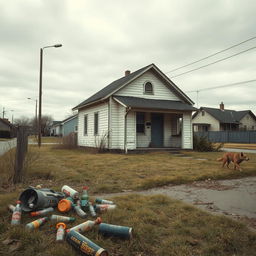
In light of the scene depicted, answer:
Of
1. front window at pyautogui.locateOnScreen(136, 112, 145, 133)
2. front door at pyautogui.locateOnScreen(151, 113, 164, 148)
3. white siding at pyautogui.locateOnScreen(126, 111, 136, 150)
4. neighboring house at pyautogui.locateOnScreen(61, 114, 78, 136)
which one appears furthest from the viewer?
neighboring house at pyautogui.locateOnScreen(61, 114, 78, 136)

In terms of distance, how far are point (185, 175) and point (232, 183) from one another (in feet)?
4.25

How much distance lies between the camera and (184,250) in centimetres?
231

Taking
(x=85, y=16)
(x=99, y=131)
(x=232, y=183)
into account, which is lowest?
(x=232, y=183)

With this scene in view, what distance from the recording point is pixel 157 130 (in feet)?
52.9

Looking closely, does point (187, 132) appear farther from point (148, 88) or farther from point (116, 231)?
point (116, 231)

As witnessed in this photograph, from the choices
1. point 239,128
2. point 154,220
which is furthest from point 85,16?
point 239,128

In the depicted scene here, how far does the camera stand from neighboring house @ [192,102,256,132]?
43156 mm

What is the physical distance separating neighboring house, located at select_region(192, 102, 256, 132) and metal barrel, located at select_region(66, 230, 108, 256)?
138ft

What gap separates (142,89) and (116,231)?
13.9 metres

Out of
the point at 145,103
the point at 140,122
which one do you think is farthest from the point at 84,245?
the point at 140,122

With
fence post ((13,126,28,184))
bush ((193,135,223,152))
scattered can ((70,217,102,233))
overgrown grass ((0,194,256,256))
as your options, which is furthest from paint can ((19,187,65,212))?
bush ((193,135,223,152))

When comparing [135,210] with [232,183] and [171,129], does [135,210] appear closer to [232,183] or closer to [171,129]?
[232,183]

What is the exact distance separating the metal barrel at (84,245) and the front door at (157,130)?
1356 centimetres

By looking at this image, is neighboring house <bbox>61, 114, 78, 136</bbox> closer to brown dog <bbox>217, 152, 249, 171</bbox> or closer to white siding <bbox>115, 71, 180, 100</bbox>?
white siding <bbox>115, 71, 180, 100</bbox>
